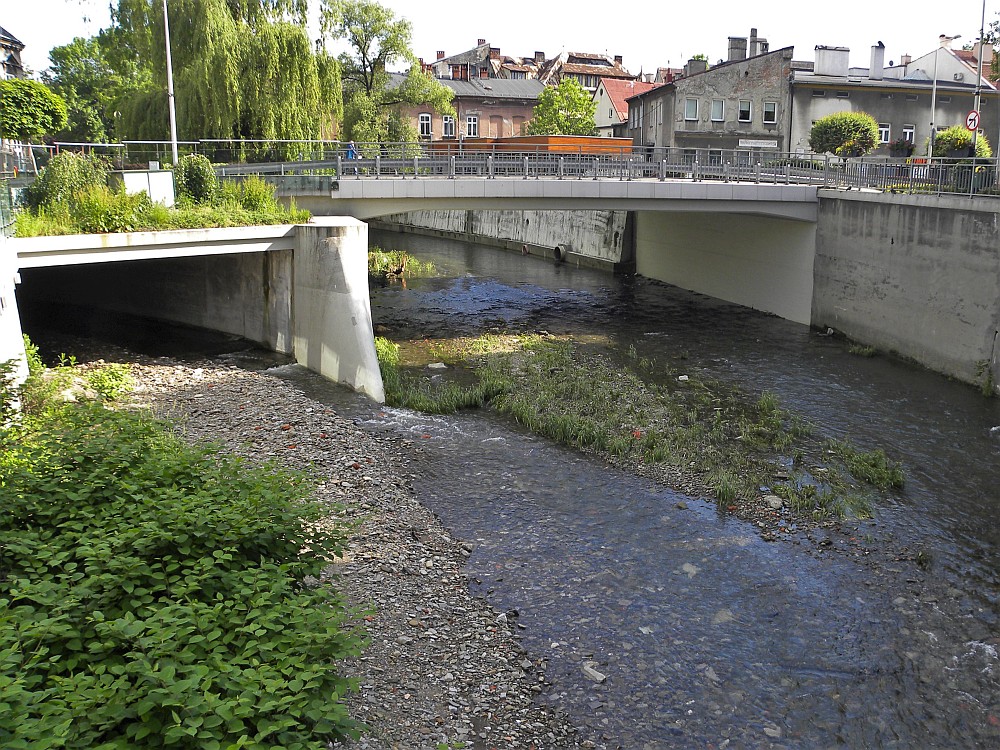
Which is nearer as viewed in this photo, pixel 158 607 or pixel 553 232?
pixel 158 607

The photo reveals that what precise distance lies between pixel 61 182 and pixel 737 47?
4638cm

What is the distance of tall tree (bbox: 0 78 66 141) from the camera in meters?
32.6

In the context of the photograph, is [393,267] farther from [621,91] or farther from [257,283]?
[621,91]

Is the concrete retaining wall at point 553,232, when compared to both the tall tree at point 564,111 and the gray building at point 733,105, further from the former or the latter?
the tall tree at point 564,111

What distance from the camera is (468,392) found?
63.9ft

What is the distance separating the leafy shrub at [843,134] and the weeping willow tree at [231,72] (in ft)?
75.3

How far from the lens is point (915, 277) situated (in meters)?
22.8

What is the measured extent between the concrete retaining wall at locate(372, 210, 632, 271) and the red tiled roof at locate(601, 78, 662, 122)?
2318cm

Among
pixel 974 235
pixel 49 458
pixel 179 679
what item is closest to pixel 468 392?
pixel 49 458

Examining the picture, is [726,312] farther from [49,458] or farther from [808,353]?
[49,458]

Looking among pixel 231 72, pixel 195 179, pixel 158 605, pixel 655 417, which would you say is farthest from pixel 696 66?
pixel 158 605

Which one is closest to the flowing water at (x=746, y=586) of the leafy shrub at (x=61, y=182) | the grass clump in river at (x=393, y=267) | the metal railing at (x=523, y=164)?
the leafy shrub at (x=61, y=182)

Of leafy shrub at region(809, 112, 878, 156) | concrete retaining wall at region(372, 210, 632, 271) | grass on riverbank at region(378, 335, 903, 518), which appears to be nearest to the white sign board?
leafy shrub at region(809, 112, 878, 156)

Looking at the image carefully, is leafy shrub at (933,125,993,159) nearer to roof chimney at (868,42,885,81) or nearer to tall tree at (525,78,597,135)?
roof chimney at (868,42,885,81)
